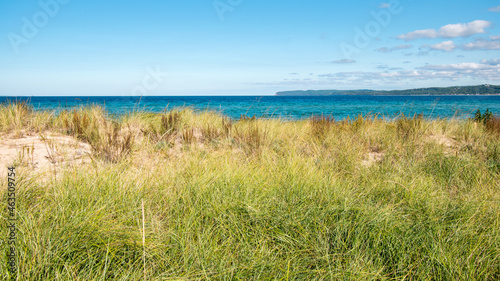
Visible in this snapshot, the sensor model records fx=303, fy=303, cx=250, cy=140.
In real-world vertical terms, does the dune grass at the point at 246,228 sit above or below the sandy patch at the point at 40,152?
below

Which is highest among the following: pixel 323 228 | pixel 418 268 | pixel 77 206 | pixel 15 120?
pixel 15 120

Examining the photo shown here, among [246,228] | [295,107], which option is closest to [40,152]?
[246,228]

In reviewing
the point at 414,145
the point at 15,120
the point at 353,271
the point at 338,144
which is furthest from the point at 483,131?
the point at 15,120

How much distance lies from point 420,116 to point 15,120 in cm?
819

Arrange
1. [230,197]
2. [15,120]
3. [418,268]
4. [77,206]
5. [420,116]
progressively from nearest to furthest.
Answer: [418,268] < [77,206] < [230,197] < [15,120] < [420,116]

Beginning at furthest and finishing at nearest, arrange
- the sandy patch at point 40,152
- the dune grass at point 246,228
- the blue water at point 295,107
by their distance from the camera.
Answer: the blue water at point 295,107
the sandy patch at point 40,152
the dune grass at point 246,228

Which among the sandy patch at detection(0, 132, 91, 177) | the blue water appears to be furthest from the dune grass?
the blue water

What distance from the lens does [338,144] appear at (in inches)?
189

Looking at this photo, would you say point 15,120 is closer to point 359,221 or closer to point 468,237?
point 359,221

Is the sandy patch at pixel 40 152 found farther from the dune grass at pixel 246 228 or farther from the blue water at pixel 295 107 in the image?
the blue water at pixel 295 107

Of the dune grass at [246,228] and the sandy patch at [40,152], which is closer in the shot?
the dune grass at [246,228]

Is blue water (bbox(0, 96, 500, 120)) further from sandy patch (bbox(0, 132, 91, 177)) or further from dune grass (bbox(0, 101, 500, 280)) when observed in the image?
dune grass (bbox(0, 101, 500, 280))

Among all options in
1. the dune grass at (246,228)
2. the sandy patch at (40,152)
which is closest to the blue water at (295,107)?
the sandy patch at (40,152)

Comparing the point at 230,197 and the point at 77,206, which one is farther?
the point at 230,197
